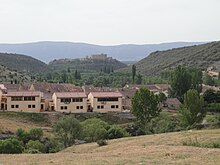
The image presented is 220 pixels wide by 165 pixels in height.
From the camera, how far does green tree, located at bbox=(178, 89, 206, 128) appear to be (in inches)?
2227

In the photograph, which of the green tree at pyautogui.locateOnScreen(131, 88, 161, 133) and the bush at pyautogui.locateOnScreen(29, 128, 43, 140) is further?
the green tree at pyautogui.locateOnScreen(131, 88, 161, 133)

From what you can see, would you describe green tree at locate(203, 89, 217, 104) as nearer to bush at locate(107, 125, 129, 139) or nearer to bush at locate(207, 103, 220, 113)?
bush at locate(207, 103, 220, 113)

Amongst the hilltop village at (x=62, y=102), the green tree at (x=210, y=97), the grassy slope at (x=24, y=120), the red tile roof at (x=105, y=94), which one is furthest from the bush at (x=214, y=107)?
the grassy slope at (x=24, y=120)

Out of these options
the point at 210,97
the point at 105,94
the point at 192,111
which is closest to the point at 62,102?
the point at 105,94

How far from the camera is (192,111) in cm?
5719

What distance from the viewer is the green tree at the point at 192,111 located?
186 feet

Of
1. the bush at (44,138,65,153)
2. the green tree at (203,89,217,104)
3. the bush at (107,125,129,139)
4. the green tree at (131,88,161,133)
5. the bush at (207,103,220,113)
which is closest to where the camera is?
the bush at (44,138,65,153)

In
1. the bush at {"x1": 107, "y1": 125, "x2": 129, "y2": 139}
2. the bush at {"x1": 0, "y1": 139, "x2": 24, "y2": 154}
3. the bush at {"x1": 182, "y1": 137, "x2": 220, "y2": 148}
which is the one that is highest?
the bush at {"x1": 182, "y1": 137, "x2": 220, "y2": 148}

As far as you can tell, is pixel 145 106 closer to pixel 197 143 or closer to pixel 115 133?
pixel 115 133

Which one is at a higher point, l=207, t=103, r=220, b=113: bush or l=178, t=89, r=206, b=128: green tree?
l=178, t=89, r=206, b=128: green tree

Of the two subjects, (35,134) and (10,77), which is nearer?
(35,134)

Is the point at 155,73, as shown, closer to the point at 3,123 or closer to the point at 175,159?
the point at 3,123

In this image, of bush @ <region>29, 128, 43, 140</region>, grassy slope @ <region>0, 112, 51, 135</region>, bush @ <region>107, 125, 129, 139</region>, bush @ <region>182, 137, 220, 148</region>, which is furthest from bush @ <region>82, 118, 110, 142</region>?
bush @ <region>182, 137, 220, 148</region>

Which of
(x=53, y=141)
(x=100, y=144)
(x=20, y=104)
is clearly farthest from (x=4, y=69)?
(x=100, y=144)
